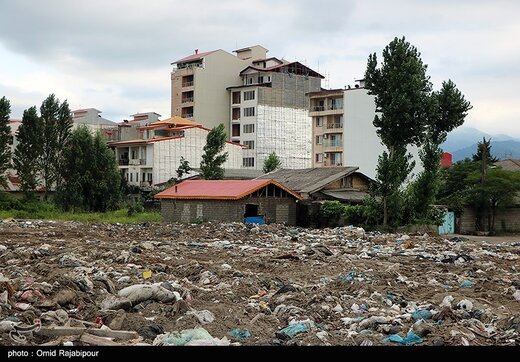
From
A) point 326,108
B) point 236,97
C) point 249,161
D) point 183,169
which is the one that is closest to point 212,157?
point 183,169

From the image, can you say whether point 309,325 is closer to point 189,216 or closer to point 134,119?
point 189,216

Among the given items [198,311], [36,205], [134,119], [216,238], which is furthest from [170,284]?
[134,119]

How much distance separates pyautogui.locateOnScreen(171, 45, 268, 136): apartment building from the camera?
200 ft

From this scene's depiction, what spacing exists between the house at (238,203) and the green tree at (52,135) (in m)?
14.3

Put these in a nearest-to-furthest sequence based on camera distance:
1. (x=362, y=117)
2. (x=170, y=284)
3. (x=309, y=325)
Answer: (x=309, y=325) < (x=170, y=284) < (x=362, y=117)

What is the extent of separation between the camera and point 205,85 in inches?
2409

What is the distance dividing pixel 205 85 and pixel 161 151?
13.5 m

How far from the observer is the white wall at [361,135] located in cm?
5291

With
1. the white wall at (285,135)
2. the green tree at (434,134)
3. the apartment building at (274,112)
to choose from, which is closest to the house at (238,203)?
the green tree at (434,134)

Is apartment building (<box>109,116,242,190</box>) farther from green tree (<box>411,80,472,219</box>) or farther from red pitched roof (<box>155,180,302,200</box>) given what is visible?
green tree (<box>411,80,472,219</box>)

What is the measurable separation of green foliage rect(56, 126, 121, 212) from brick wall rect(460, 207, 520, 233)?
72.0 ft

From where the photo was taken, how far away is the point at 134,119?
65938 mm
